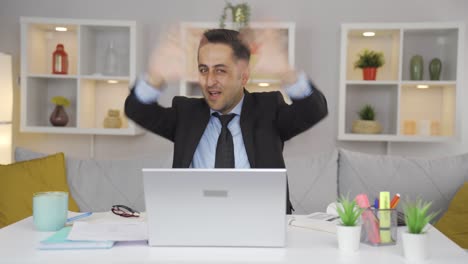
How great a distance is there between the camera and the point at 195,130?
2.05 metres

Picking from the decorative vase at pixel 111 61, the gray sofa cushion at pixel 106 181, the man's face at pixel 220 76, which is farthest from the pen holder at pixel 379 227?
the decorative vase at pixel 111 61

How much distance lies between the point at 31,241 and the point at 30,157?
6.56 feet

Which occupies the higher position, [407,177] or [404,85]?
[404,85]

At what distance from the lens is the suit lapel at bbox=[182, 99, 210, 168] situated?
203cm

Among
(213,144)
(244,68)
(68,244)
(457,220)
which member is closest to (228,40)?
(244,68)

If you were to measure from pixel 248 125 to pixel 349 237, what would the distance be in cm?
83

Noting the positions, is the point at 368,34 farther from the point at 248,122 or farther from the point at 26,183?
the point at 26,183

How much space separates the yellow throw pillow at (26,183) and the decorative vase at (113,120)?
1.91ft

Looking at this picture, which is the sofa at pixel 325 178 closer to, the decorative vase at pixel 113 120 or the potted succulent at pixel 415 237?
the decorative vase at pixel 113 120

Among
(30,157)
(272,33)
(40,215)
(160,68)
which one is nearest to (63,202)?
(40,215)

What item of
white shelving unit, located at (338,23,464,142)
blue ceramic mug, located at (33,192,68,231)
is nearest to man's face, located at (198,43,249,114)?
blue ceramic mug, located at (33,192,68,231)

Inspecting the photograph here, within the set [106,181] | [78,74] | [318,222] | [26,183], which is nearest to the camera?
[318,222]

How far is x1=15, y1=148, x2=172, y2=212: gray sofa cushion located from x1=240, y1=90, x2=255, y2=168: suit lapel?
4.08 feet

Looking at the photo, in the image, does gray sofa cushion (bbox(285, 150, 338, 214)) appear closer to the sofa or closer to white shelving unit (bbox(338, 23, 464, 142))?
the sofa
